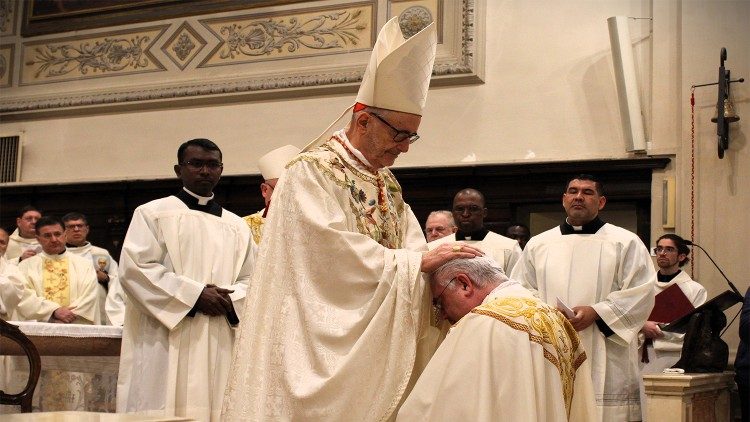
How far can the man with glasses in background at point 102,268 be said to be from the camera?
24.5 feet

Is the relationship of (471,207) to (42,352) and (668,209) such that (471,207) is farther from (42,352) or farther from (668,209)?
(42,352)

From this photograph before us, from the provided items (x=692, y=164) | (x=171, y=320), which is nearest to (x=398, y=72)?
(x=171, y=320)

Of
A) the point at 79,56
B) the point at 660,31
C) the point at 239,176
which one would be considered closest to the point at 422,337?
the point at 660,31

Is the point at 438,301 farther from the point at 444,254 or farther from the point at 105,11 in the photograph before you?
the point at 105,11

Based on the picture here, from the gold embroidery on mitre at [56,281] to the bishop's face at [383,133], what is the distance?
4745 millimetres

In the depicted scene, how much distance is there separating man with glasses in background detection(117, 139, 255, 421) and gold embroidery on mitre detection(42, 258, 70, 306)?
2.42 m

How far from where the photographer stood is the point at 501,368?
9.45ft

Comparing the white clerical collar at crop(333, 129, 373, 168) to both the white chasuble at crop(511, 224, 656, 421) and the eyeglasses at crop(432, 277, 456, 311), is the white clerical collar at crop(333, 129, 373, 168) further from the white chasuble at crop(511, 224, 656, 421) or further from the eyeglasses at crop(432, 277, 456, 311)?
the white chasuble at crop(511, 224, 656, 421)

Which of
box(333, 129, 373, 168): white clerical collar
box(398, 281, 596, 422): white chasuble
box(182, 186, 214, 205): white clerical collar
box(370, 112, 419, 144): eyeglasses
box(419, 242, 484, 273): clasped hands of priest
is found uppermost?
box(370, 112, 419, 144): eyeglasses

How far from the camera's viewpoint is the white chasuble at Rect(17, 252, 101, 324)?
299 inches

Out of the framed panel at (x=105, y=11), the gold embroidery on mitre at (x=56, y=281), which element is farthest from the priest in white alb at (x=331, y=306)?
the framed panel at (x=105, y=11)

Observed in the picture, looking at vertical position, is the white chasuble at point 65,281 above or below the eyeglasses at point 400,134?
below

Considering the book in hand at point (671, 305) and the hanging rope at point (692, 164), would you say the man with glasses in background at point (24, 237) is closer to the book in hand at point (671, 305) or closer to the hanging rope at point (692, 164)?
the book in hand at point (671, 305)

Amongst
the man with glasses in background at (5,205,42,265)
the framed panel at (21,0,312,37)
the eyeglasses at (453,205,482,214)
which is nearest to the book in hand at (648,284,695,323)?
the eyeglasses at (453,205,482,214)
